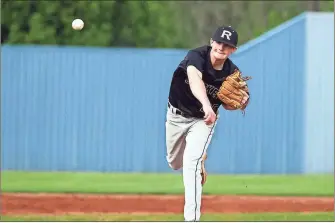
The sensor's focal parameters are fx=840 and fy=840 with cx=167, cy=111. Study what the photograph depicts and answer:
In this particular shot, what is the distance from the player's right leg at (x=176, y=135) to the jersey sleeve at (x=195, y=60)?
19.0 inches

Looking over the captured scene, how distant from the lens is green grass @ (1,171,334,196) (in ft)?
32.3

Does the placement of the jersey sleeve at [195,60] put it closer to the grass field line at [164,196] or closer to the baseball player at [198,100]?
the baseball player at [198,100]

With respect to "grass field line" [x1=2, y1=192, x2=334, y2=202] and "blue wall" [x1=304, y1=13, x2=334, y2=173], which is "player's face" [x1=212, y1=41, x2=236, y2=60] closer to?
"grass field line" [x1=2, y1=192, x2=334, y2=202]

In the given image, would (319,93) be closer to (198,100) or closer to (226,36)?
(198,100)

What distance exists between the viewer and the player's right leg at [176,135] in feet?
18.7

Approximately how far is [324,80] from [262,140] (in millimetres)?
1228

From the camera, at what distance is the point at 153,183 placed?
10.7m

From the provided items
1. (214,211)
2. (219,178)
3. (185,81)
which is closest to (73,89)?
(219,178)

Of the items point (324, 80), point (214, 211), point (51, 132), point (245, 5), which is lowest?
point (214, 211)

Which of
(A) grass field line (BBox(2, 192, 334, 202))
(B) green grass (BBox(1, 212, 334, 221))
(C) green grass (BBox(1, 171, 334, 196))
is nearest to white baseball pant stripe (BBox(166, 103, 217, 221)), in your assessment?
→ (B) green grass (BBox(1, 212, 334, 221))

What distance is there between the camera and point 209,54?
5465 mm

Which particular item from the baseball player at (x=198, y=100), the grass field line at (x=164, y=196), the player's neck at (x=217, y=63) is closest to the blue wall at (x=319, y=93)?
the grass field line at (x=164, y=196)

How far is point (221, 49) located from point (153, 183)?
18.4 ft

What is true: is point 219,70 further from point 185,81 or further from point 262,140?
point 262,140
